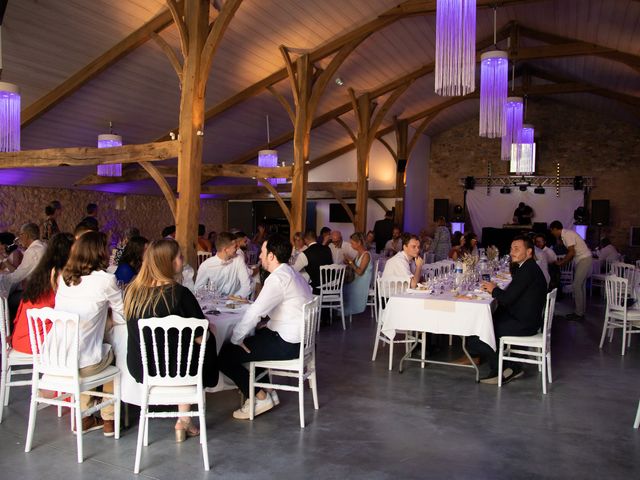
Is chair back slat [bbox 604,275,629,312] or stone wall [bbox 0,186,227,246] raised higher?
stone wall [bbox 0,186,227,246]

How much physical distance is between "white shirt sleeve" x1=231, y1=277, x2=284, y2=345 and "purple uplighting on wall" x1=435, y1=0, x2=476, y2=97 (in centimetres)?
243

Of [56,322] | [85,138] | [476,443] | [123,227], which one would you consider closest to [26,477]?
[56,322]

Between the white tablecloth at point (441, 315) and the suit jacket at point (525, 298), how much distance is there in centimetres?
→ 19

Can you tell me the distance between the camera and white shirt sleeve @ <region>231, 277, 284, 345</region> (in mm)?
3939

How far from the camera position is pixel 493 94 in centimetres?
677

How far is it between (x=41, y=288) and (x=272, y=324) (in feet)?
5.25

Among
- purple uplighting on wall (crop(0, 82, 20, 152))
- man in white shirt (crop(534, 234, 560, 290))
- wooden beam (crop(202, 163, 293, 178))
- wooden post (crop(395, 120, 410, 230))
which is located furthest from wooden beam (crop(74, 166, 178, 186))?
man in white shirt (crop(534, 234, 560, 290))

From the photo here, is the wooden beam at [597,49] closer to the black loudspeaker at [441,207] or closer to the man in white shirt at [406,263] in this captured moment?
the man in white shirt at [406,263]

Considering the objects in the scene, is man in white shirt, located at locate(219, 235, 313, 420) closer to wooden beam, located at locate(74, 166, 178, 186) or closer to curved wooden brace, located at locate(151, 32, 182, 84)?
curved wooden brace, located at locate(151, 32, 182, 84)

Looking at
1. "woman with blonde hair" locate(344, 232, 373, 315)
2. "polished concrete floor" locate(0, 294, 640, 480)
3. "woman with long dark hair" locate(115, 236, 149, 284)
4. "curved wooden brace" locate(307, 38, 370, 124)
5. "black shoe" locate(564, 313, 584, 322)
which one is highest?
"curved wooden brace" locate(307, 38, 370, 124)

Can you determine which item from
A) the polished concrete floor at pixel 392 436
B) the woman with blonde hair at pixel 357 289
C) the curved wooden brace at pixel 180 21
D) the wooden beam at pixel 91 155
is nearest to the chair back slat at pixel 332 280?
the woman with blonde hair at pixel 357 289

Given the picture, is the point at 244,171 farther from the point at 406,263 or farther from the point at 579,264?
the point at 579,264

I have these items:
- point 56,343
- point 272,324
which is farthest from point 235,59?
point 56,343

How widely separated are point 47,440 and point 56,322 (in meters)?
0.87
